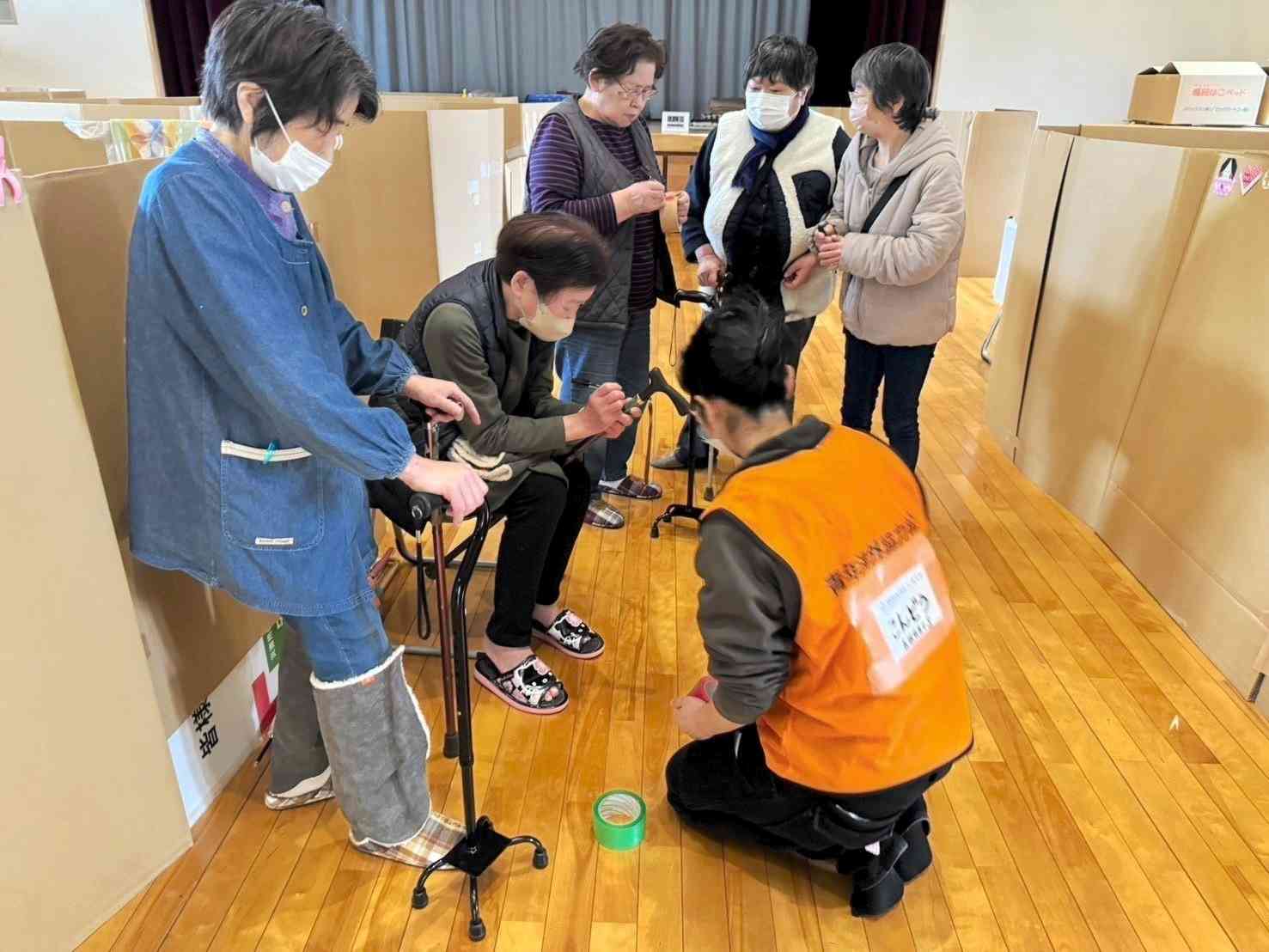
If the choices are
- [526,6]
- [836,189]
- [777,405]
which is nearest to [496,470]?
[777,405]

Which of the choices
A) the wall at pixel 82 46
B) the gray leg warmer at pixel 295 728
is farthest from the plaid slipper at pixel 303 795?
the wall at pixel 82 46

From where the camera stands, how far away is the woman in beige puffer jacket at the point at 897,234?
7.05ft

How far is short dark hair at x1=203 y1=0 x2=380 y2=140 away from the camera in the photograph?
3.34 ft

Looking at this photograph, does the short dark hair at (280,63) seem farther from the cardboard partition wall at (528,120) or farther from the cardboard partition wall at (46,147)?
the cardboard partition wall at (528,120)

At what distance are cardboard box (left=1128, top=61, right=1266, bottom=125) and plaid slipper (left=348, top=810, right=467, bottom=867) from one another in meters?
5.28

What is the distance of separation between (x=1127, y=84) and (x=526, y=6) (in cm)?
441

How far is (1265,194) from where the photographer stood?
2.02 meters

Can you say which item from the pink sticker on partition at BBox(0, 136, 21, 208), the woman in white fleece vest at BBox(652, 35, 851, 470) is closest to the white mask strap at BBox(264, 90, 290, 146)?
the pink sticker on partition at BBox(0, 136, 21, 208)

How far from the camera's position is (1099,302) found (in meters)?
2.70

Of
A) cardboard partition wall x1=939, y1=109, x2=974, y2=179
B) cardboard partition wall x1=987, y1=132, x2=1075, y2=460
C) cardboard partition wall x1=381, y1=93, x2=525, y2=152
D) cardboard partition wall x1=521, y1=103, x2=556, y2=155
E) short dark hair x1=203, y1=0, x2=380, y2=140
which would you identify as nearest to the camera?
short dark hair x1=203, y1=0, x2=380, y2=140

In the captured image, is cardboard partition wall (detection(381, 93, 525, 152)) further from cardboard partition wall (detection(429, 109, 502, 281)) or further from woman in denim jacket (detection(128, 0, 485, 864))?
woman in denim jacket (detection(128, 0, 485, 864))

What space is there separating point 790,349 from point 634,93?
1.10 metres

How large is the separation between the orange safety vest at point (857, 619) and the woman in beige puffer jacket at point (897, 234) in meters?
1.08

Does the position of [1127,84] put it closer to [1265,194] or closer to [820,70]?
[820,70]
